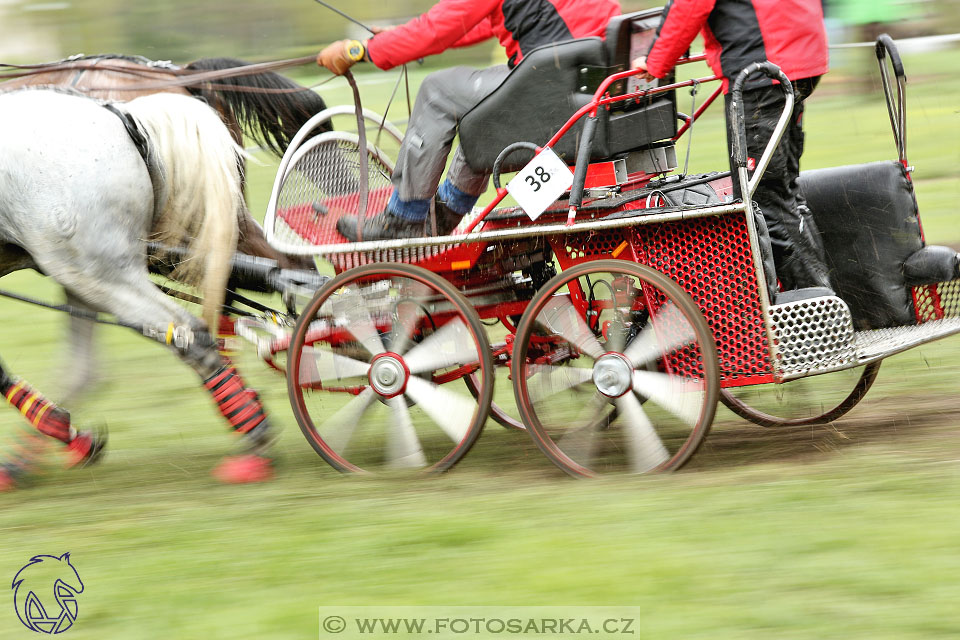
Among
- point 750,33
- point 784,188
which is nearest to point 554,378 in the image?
point 784,188

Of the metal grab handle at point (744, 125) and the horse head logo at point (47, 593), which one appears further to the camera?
the metal grab handle at point (744, 125)

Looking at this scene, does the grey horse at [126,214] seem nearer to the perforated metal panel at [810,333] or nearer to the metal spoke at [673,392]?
the metal spoke at [673,392]

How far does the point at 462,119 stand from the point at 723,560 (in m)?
1.79

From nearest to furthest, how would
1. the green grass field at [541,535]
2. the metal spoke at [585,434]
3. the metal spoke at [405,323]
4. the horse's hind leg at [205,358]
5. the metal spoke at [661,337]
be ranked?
1. the green grass field at [541,535]
2. the metal spoke at [661,337]
3. the metal spoke at [585,434]
4. the metal spoke at [405,323]
5. the horse's hind leg at [205,358]

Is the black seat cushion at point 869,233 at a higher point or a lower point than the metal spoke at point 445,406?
higher

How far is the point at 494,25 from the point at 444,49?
198mm

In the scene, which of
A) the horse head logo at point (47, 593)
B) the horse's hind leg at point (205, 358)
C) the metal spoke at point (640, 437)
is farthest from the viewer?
the horse's hind leg at point (205, 358)

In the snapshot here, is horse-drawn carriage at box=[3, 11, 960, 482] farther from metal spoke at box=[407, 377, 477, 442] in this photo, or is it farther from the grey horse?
the grey horse

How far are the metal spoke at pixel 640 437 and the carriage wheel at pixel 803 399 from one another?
32.4 inches

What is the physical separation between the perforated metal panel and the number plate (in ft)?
2.65

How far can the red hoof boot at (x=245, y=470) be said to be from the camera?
425 centimetres

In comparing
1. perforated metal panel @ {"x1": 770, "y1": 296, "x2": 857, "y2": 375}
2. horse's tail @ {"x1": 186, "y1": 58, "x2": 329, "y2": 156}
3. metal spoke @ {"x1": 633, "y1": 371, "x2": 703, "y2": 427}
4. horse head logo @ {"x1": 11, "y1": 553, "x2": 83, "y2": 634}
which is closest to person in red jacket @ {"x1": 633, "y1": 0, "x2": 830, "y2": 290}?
perforated metal panel @ {"x1": 770, "y1": 296, "x2": 857, "y2": 375}

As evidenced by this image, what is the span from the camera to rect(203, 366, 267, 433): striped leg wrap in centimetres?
427

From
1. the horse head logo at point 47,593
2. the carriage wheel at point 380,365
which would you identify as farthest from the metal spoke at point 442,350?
the horse head logo at point 47,593
